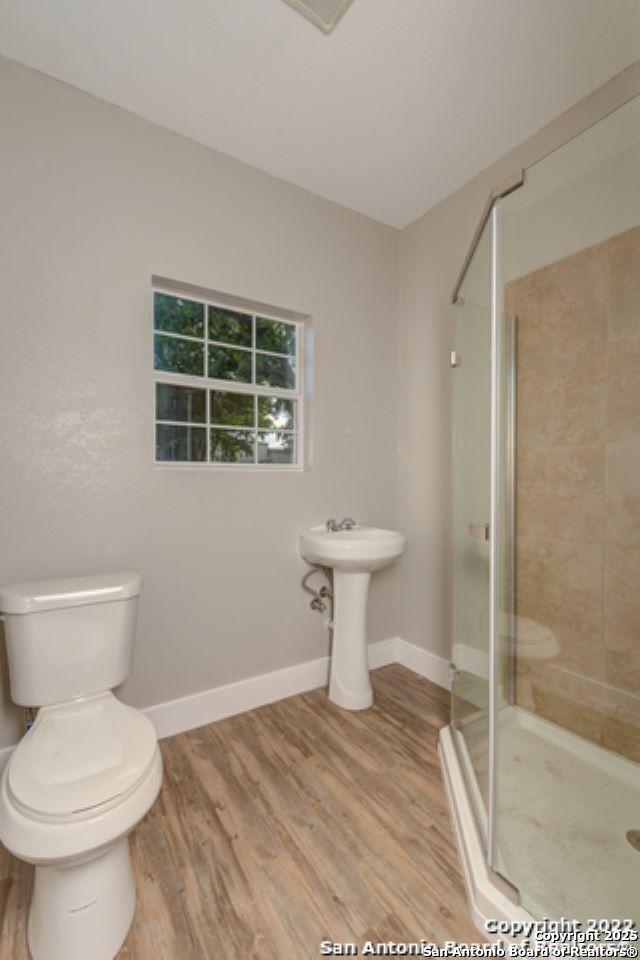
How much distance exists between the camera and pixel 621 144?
4.59 ft

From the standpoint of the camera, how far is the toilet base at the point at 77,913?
98 centimetres

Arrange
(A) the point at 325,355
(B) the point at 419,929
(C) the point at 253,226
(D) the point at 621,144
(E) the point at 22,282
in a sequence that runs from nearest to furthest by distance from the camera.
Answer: (B) the point at 419,929, (D) the point at 621,144, (E) the point at 22,282, (C) the point at 253,226, (A) the point at 325,355

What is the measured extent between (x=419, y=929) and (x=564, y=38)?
2747 mm

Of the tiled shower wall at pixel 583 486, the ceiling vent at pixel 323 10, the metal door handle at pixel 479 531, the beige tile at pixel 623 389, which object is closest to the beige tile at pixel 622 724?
the tiled shower wall at pixel 583 486

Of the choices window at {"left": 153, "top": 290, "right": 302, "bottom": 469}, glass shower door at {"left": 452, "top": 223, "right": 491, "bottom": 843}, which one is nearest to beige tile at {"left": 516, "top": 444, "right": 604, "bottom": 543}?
glass shower door at {"left": 452, "top": 223, "right": 491, "bottom": 843}

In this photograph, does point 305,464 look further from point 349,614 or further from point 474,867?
point 474,867

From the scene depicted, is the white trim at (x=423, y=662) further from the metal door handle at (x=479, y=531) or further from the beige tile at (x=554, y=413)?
the beige tile at (x=554, y=413)

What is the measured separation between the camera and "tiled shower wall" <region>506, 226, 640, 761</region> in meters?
1.53

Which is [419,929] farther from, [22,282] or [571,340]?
[22,282]

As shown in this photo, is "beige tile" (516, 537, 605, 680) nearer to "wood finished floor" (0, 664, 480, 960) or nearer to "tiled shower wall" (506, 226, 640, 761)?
"tiled shower wall" (506, 226, 640, 761)

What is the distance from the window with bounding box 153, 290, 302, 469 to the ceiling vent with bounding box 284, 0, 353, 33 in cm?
107

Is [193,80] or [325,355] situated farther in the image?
[325,355]

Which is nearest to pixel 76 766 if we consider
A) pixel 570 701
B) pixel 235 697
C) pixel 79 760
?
pixel 79 760

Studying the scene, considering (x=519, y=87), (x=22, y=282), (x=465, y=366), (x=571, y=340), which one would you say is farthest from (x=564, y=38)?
(x=22, y=282)
